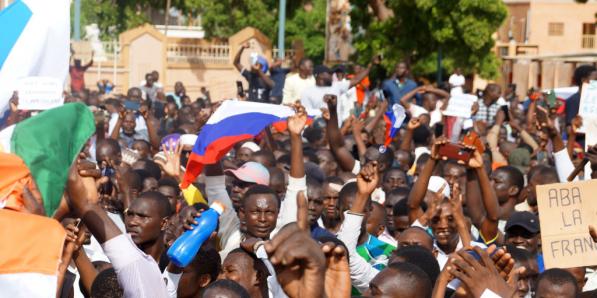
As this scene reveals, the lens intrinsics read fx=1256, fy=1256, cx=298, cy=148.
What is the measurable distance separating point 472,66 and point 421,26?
1425mm

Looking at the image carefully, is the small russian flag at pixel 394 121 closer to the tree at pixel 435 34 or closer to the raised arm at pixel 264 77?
the raised arm at pixel 264 77

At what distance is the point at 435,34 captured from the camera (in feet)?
78.5

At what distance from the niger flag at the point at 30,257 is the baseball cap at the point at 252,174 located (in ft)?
12.9

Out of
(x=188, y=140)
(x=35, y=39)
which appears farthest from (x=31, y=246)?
(x=188, y=140)

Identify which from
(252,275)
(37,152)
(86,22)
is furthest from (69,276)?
(86,22)

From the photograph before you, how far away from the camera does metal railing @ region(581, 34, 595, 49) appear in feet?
162

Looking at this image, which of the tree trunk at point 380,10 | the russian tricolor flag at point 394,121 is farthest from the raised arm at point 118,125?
the tree trunk at point 380,10

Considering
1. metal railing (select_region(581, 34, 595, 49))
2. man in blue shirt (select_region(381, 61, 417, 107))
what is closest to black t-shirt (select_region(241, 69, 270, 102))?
man in blue shirt (select_region(381, 61, 417, 107))

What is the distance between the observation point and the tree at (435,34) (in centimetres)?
2391

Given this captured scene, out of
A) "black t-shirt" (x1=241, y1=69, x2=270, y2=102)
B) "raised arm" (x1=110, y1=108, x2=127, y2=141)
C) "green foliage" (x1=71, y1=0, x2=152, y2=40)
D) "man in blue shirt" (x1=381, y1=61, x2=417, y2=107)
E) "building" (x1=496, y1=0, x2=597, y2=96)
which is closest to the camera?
"raised arm" (x1=110, y1=108, x2=127, y2=141)

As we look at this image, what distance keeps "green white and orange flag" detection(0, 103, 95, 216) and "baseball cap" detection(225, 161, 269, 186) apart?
3381 mm

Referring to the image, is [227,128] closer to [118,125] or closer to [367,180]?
[367,180]

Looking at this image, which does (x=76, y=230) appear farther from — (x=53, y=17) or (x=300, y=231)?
(x=53, y=17)

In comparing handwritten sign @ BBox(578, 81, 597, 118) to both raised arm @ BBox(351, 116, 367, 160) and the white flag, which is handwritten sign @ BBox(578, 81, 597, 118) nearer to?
raised arm @ BBox(351, 116, 367, 160)
